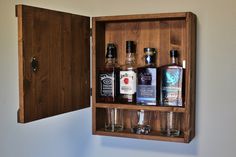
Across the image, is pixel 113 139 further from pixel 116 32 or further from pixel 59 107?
pixel 116 32

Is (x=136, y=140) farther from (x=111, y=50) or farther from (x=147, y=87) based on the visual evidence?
(x=111, y=50)

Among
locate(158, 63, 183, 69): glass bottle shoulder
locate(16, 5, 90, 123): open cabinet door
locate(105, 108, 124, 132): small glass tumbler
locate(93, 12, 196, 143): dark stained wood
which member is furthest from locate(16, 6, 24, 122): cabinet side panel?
locate(158, 63, 183, 69): glass bottle shoulder

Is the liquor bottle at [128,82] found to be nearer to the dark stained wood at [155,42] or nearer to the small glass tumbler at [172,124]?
the dark stained wood at [155,42]

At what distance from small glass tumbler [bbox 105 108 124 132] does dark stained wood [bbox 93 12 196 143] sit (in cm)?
2

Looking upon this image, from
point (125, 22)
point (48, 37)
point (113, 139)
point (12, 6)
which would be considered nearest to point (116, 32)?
point (125, 22)

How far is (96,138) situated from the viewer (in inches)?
72.6

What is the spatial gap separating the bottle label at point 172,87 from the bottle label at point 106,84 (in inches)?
9.7

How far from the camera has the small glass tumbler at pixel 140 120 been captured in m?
1.68

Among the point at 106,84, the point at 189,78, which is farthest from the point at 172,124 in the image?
the point at 106,84

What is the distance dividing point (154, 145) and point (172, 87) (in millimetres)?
331

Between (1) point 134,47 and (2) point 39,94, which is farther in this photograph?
(1) point 134,47

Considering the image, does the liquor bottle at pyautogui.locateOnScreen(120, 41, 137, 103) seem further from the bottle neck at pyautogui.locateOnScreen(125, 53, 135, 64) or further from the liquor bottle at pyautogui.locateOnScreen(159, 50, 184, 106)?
the liquor bottle at pyautogui.locateOnScreen(159, 50, 184, 106)

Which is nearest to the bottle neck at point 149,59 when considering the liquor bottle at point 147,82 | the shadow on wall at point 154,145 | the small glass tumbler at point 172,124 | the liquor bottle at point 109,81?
the liquor bottle at point 147,82

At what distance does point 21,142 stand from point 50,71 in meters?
0.74
